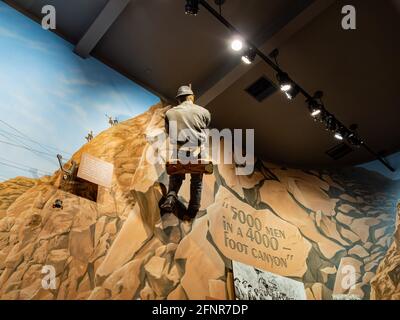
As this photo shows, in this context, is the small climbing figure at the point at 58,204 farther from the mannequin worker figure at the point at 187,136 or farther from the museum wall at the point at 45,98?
the mannequin worker figure at the point at 187,136

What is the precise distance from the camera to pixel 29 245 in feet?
11.7

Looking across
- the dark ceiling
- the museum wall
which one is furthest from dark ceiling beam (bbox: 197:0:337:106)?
the museum wall

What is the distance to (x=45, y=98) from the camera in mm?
4484

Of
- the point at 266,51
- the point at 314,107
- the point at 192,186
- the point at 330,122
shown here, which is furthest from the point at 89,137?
the point at 330,122

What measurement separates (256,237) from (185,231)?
46.9 inches

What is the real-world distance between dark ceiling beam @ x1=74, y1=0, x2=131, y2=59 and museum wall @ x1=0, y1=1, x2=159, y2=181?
0.15 meters

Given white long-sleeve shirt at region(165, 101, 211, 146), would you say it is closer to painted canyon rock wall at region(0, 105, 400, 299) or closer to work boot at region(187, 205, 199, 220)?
painted canyon rock wall at region(0, 105, 400, 299)

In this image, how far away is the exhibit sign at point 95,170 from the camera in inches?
163

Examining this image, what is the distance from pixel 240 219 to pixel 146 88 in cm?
246

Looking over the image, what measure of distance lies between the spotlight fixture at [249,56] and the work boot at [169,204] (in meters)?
1.97

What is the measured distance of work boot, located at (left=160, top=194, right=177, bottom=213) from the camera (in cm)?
450

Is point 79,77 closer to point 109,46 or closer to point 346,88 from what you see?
point 109,46
